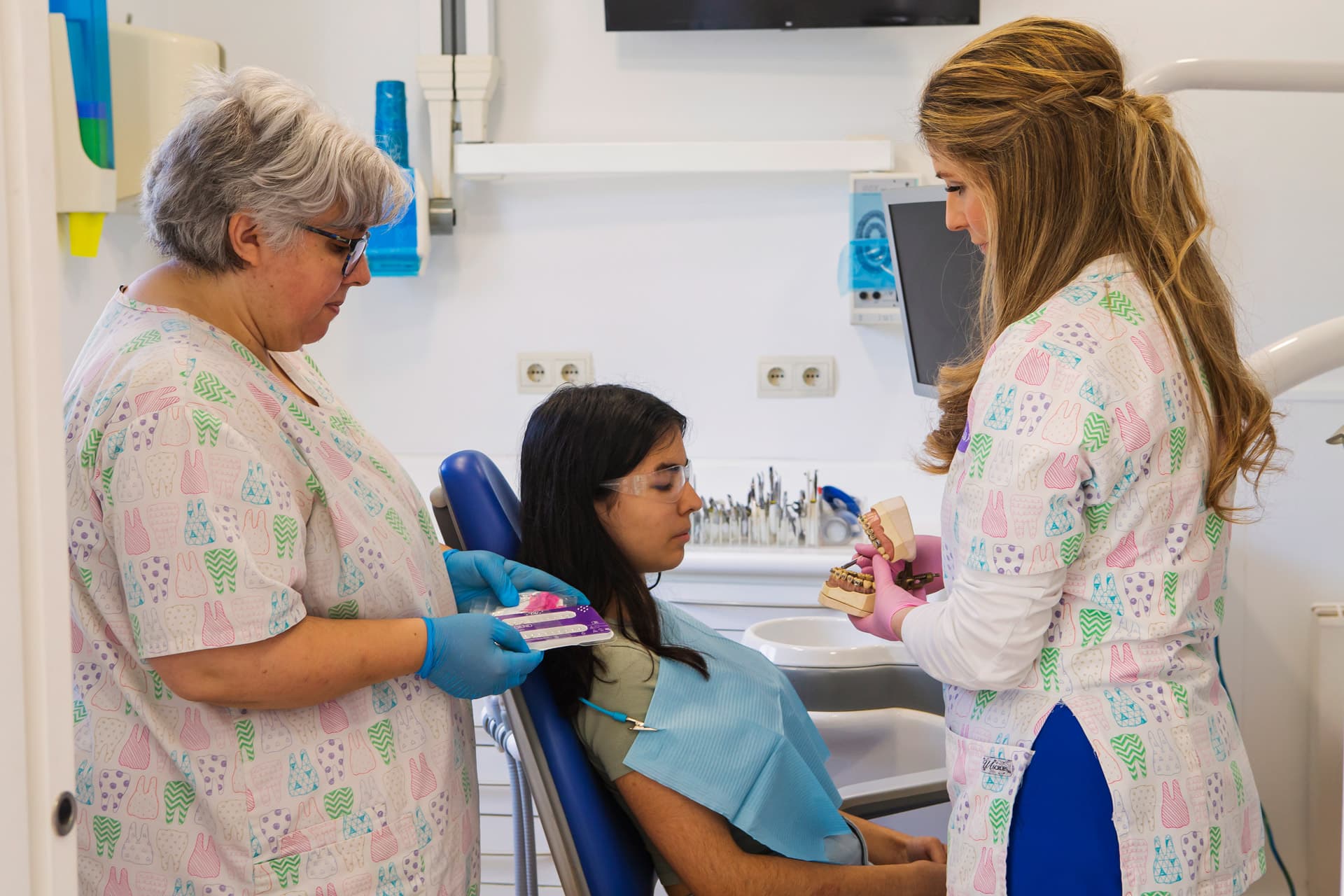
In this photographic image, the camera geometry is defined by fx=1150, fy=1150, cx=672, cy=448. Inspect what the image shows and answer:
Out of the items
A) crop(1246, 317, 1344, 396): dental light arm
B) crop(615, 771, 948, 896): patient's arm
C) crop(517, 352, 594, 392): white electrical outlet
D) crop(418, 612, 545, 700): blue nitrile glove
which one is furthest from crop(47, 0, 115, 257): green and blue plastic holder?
crop(1246, 317, 1344, 396): dental light arm

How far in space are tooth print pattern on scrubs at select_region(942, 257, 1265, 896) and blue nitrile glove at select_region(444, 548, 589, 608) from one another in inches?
18.8

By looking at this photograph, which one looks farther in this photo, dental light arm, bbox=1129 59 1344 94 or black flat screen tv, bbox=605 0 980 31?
black flat screen tv, bbox=605 0 980 31

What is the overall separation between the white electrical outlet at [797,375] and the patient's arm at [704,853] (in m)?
1.64

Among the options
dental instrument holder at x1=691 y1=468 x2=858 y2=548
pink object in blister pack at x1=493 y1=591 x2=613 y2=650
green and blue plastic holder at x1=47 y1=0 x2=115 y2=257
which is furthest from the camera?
dental instrument holder at x1=691 y1=468 x2=858 y2=548

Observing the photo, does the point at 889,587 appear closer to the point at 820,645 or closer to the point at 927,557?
the point at 927,557

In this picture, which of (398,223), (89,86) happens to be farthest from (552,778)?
(398,223)

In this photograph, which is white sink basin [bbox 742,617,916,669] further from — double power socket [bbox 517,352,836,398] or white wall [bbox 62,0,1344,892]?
double power socket [bbox 517,352,836,398]

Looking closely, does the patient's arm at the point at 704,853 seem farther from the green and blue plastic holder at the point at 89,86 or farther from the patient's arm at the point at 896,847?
the green and blue plastic holder at the point at 89,86

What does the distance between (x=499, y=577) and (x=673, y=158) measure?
161 cm

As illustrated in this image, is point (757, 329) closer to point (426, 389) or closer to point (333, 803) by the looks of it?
point (426, 389)

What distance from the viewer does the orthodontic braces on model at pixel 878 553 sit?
1.33m

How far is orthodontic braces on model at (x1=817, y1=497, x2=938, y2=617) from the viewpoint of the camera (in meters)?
1.33

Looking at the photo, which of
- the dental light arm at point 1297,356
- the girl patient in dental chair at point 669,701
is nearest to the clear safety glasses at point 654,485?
the girl patient in dental chair at point 669,701

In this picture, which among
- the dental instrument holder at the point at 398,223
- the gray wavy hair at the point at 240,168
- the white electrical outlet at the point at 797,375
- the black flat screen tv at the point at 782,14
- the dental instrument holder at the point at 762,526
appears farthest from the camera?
the white electrical outlet at the point at 797,375
